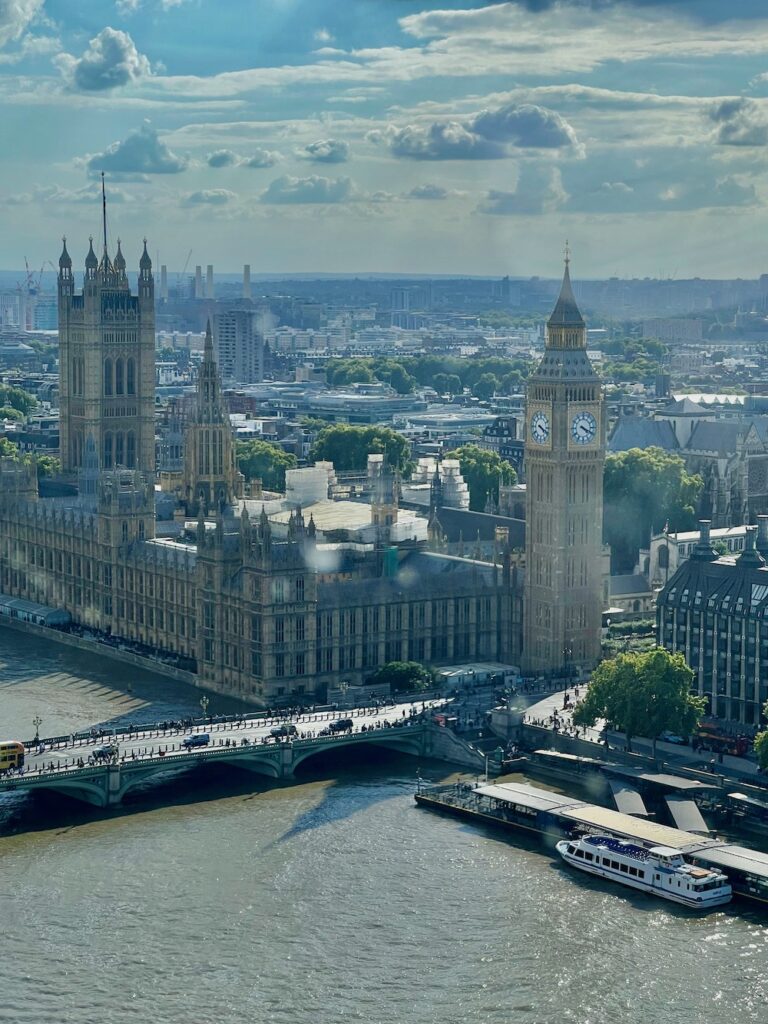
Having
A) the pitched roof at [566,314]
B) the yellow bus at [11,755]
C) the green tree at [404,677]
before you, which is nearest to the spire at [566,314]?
the pitched roof at [566,314]

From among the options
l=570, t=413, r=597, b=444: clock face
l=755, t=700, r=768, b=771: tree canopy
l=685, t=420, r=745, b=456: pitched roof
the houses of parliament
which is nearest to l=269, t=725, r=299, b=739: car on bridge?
the houses of parliament

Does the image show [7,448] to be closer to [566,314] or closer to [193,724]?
[566,314]

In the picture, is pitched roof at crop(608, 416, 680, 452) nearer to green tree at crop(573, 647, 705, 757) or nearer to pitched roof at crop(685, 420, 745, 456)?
pitched roof at crop(685, 420, 745, 456)

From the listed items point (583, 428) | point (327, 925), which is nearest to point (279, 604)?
point (583, 428)

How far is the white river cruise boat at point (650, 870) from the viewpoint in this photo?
77.5 metres

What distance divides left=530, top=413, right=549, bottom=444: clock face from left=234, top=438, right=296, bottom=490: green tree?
64.1 meters

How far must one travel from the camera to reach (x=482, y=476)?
165250 mm

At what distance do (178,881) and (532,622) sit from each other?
34.2 m

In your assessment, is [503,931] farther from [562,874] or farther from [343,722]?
[343,722]

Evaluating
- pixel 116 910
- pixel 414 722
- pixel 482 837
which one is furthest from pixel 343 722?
pixel 116 910

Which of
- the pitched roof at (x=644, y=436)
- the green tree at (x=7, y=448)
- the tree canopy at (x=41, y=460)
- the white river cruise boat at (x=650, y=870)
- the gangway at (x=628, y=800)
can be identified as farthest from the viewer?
the green tree at (x=7, y=448)

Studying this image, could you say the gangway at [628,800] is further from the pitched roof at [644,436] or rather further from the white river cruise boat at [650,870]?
the pitched roof at [644,436]

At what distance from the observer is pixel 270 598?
104062 millimetres

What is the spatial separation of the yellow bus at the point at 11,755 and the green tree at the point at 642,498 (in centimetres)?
5848
